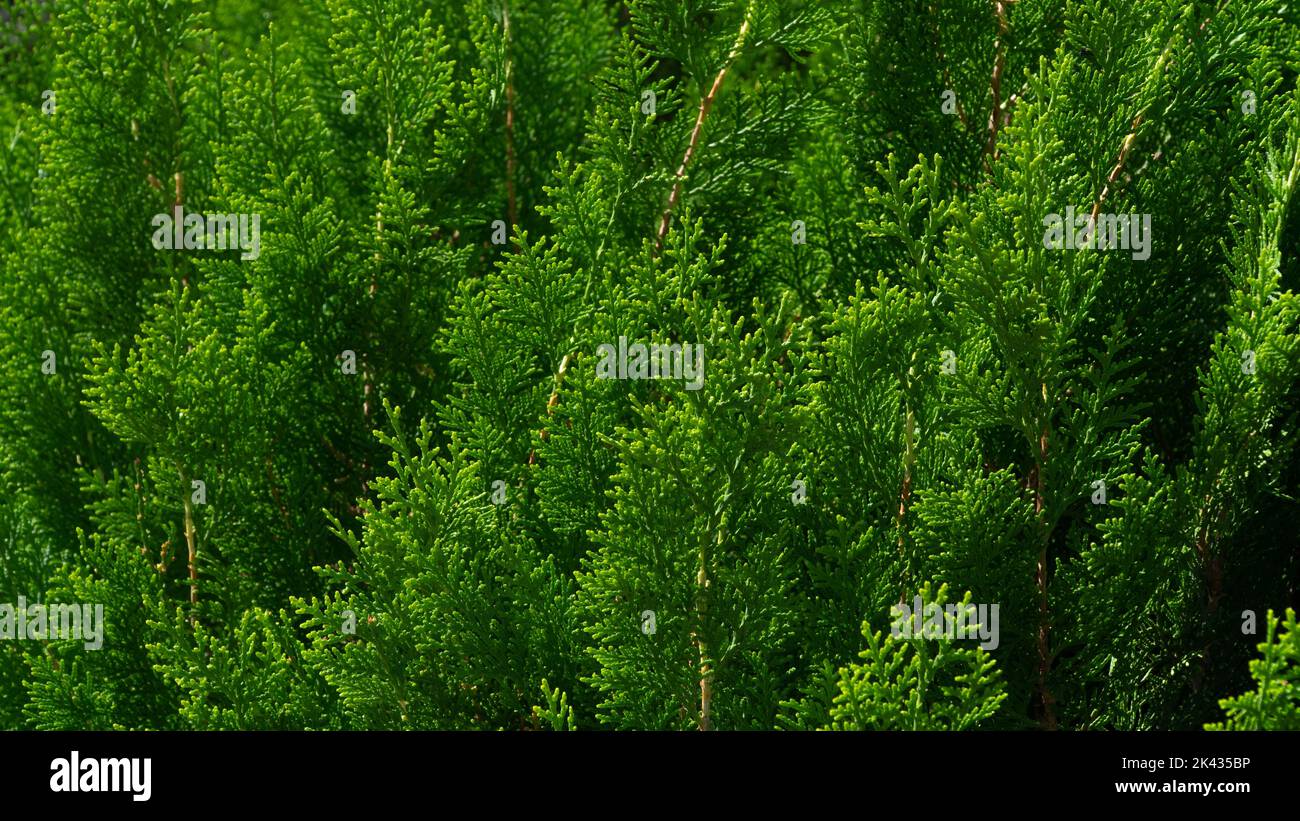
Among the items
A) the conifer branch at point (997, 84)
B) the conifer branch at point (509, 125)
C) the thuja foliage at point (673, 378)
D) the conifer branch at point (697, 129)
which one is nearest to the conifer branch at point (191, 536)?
the thuja foliage at point (673, 378)

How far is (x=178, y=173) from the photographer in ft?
12.0

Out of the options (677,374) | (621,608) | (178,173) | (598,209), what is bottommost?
(621,608)

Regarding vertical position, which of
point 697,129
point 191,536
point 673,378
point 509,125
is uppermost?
point 509,125

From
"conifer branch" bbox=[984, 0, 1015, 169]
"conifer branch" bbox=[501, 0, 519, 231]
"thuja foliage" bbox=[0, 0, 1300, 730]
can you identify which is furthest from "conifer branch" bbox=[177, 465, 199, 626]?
"conifer branch" bbox=[984, 0, 1015, 169]

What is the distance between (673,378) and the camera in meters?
2.49

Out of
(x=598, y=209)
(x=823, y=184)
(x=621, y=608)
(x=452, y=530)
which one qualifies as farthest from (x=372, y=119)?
(x=621, y=608)

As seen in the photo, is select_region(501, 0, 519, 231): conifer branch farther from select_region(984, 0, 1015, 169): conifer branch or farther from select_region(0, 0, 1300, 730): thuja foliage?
select_region(984, 0, 1015, 169): conifer branch

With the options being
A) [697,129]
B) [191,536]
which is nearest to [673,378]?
[697,129]

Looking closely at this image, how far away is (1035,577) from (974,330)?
1.84 feet

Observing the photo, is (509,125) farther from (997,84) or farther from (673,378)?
(673,378)

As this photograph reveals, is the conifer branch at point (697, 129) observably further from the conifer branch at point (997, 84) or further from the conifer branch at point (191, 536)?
the conifer branch at point (191, 536)

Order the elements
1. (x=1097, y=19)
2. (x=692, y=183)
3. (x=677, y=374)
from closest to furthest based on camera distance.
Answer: (x=677, y=374) → (x=1097, y=19) → (x=692, y=183)
